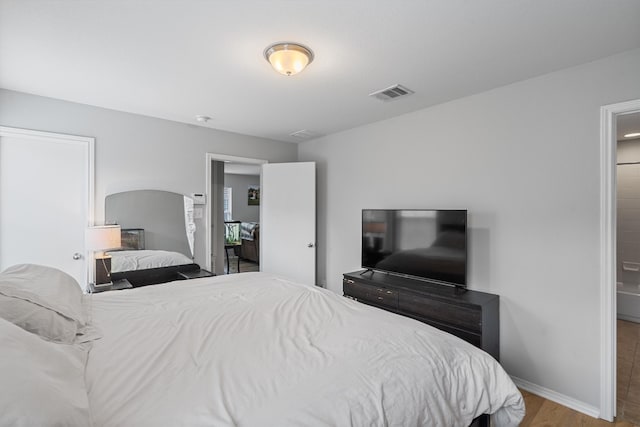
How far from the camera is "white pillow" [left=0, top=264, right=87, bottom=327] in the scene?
4.65 ft

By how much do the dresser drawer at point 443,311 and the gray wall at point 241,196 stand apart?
639 cm

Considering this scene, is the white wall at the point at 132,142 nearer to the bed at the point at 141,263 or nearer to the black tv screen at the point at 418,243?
the bed at the point at 141,263

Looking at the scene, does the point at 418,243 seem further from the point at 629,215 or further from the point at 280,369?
the point at 629,215

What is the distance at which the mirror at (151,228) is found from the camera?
3318mm

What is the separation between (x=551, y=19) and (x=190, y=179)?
3.66 meters

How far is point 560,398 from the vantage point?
239cm

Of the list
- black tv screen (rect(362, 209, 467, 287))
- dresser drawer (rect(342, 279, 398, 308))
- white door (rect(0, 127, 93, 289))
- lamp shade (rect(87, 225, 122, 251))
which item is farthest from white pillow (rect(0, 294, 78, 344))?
black tv screen (rect(362, 209, 467, 287))

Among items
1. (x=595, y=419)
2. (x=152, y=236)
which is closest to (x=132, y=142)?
(x=152, y=236)

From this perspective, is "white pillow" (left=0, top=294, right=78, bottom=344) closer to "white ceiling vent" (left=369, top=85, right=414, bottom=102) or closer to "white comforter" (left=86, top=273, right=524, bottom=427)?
"white comforter" (left=86, top=273, right=524, bottom=427)

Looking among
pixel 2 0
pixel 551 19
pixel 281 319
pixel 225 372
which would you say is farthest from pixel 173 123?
pixel 551 19

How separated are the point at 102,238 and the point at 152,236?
2.23 feet

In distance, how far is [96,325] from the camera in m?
1.66

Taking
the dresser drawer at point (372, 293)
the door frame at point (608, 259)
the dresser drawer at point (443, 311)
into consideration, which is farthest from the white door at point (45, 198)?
the door frame at point (608, 259)

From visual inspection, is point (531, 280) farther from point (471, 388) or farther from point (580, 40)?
point (580, 40)
